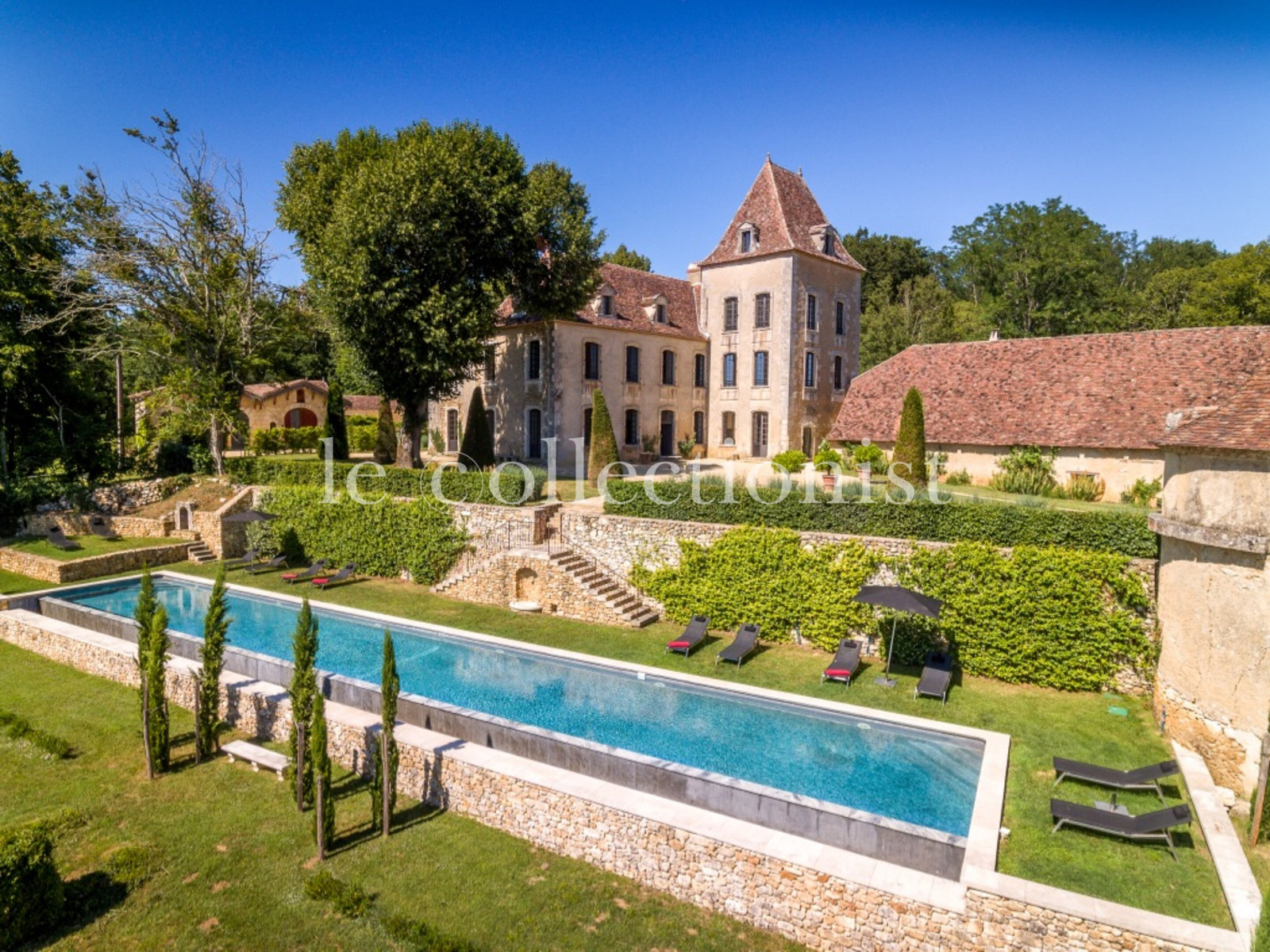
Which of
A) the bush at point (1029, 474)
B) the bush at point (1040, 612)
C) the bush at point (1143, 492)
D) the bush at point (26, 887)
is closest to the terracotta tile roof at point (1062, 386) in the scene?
the bush at point (1029, 474)

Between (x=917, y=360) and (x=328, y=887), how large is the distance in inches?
1114

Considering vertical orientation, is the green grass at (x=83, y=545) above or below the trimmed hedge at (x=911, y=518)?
below

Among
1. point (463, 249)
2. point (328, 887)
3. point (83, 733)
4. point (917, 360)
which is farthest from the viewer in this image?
point (917, 360)

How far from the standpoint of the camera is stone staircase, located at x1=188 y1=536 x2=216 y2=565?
84.0 feet

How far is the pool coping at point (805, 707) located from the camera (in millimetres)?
8789

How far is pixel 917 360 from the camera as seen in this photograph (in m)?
30.4

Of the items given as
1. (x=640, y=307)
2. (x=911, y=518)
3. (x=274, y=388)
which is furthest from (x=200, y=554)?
(x=274, y=388)

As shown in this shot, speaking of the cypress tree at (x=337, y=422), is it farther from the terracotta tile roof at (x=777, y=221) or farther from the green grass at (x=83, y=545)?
the terracotta tile roof at (x=777, y=221)

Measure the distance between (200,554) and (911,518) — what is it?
77.0 ft

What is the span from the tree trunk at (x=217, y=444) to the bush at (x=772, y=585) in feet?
66.5

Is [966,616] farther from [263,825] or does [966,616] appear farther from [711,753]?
[263,825]

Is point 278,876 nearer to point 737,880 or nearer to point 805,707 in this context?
point 737,880

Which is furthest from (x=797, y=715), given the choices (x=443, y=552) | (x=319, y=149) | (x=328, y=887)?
(x=319, y=149)

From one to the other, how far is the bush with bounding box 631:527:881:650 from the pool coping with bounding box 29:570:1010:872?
3.32 meters
